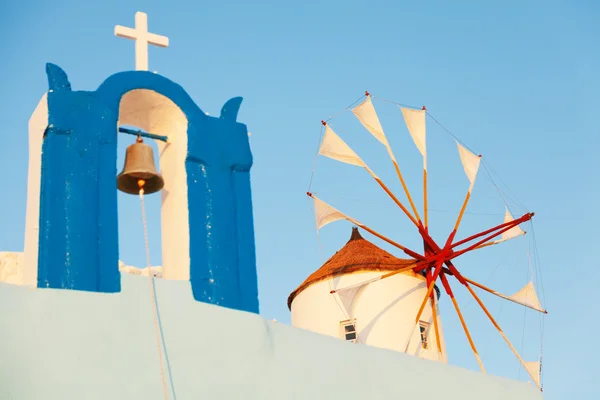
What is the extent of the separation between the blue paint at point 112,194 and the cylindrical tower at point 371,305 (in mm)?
6676

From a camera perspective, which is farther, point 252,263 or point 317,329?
point 317,329

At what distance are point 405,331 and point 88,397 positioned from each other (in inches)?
347

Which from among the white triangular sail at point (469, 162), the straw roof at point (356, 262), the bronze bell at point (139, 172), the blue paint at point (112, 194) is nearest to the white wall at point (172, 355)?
the blue paint at point (112, 194)

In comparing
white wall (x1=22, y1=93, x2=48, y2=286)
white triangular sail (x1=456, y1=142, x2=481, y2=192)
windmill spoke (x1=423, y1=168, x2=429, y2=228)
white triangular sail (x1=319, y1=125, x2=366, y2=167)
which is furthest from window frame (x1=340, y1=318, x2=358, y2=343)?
white wall (x1=22, y1=93, x2=48, y2=286)

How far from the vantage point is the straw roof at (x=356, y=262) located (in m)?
15.2

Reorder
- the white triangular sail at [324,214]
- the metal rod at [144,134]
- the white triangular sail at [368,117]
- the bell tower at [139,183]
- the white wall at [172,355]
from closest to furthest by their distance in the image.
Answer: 1. the white wall at [172,355]
2. the bell tower at [139,183]
3. the metal rod at [144,134]
4. the white triangular sail at [368,117]
5. the white triangular sail at [324,214]

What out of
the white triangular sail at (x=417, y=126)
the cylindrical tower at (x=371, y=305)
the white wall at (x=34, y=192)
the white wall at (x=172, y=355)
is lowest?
the white wall at (x=172, y=355)

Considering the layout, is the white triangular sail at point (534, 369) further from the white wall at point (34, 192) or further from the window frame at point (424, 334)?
the white wall at point (34, 192)

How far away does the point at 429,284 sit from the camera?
1437cm

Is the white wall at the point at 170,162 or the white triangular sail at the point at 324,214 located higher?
the white triangular sail at the point at 324,214

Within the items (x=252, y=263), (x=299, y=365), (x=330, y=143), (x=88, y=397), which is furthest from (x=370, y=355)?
(x=330, y=143)

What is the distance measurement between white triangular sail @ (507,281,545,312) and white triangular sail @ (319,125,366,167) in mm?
3115

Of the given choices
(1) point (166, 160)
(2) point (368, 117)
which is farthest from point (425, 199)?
(1) point (166, 160)

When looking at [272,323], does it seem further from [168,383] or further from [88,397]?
[88,397]
